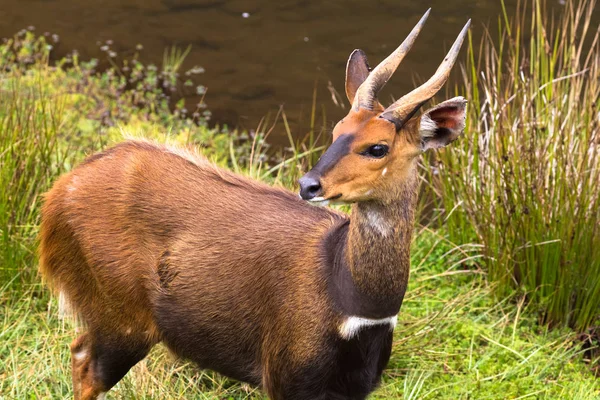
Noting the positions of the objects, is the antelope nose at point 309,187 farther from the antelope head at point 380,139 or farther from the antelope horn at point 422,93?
the antelope horn at point 422,93

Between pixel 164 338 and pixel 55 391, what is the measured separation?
841mm

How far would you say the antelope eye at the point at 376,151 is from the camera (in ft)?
11.3

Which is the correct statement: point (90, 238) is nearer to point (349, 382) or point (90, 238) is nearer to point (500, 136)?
point (349, 382)

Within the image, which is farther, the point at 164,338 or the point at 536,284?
the point at 536,284

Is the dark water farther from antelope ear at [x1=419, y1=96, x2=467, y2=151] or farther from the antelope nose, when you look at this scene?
the antelope nose

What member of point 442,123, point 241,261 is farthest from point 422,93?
point 241,261

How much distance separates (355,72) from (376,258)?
2.57 feet

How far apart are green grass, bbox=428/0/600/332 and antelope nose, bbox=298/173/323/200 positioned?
87.7 inches

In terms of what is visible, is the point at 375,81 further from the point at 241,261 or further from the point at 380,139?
the point at 241,261

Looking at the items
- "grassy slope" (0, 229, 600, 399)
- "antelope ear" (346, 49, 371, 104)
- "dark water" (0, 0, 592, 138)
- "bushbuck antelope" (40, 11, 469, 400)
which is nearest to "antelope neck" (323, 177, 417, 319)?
"bushbuck antelope" (40, 11, 469, 400)

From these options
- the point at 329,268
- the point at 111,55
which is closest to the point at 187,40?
the point at 111,55

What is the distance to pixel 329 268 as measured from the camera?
→ 12.6 feet

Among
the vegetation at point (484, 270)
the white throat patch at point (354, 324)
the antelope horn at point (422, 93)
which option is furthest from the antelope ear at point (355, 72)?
the vegetation at point (484, 270)

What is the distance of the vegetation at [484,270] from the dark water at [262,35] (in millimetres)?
3190
